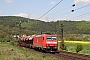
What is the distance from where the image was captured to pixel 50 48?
3788cm

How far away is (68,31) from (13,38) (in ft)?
187

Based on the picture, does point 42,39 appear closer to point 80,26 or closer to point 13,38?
point 13,38

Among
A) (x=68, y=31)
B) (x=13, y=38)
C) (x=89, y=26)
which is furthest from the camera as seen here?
(x=89, y=26)

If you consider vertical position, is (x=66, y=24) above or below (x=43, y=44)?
above

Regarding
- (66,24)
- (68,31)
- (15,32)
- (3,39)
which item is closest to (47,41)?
(3,39)

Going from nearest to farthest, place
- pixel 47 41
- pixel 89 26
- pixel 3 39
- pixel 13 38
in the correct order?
pixel 47 41 → pixel 3 39 → pixel 13 38 → pixel 89 26

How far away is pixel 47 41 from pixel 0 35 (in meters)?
96.9

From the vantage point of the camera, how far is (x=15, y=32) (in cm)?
15338

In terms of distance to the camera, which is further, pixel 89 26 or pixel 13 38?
pixel 89 26

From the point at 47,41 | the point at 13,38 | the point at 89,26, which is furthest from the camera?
the point at 89,26

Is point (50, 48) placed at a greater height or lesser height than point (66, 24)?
lesser

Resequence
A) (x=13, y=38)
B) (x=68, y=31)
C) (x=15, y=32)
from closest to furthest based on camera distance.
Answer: (x=13, y=38) < (x=15, y=32) < (x=68, y=31)

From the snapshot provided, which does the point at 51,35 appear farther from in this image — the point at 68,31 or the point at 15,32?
the point at 68,31

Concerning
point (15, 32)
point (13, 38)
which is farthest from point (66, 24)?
point (13, 38)
